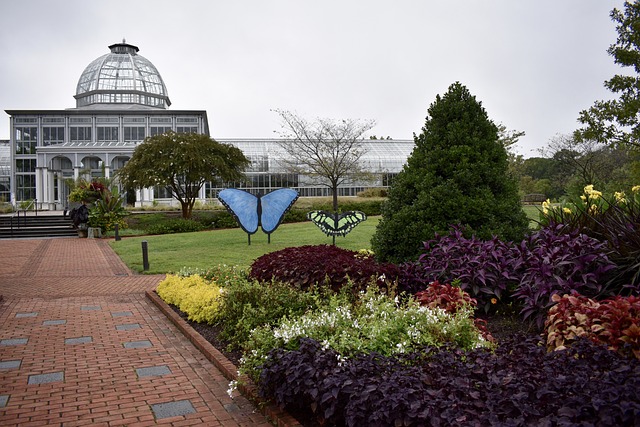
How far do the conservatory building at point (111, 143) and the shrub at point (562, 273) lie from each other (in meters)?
36.9

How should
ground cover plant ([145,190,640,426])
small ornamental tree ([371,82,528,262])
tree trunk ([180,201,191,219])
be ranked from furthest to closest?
tree trunk ([180,201,191,219])
small ornamental tree ([371,82,528,262])
ground cover plant ([145,190,640,426])

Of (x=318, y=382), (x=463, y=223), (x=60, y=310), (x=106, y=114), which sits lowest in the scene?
(x=60, y=310)

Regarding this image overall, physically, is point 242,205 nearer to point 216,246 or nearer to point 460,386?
point 216,246

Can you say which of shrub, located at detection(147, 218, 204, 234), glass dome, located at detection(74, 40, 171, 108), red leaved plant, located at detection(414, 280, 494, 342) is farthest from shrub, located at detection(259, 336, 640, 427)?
glass dome, located at detection(74, 40, 171, 108)

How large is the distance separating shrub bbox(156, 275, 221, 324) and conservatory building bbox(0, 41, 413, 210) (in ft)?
112

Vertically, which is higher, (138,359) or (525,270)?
(525,270)

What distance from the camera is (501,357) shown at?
12.0ft

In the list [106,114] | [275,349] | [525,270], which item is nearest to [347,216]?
[525,270]

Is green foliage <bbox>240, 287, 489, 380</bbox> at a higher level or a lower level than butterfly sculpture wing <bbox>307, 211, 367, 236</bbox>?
lower

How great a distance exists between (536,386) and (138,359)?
4.55 meters

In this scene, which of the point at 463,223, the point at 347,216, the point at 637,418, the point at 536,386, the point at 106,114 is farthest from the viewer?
the point at 106,114

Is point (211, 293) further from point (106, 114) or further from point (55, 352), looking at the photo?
point (106, 114)

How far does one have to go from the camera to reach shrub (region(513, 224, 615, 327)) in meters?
5.52

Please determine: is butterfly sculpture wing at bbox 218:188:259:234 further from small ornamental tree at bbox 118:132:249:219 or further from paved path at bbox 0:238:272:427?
small ornamental tree at bbox 118:132:249:219
